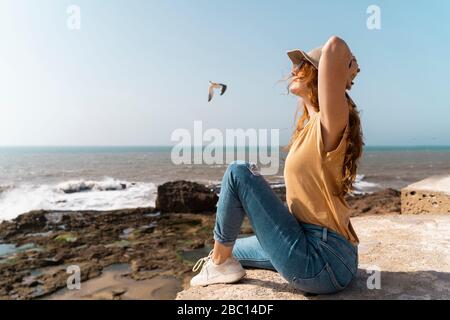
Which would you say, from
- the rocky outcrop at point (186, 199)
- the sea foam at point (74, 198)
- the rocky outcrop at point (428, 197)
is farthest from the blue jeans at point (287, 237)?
the sea foam at point (74, 198)

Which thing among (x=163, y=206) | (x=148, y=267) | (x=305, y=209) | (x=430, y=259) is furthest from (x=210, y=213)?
(x=305, y=209)

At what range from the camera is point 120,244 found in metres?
8.55

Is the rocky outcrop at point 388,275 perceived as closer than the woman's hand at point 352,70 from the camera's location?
No

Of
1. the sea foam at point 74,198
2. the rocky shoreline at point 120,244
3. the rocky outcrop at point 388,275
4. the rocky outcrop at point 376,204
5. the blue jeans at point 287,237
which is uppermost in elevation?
the blue jeans at point 287,237

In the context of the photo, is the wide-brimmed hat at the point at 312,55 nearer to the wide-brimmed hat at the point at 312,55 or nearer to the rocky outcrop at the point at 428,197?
the wide-brimmed hat at the point at 312,55

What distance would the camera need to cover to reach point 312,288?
2139 mm

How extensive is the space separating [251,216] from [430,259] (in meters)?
1.69

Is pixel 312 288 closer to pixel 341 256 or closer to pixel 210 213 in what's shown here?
pixel 341 256

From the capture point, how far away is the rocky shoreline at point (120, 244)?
6.34 m

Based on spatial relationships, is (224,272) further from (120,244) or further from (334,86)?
(120,244)

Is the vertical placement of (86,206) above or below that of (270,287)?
below

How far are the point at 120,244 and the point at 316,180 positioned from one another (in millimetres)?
7263

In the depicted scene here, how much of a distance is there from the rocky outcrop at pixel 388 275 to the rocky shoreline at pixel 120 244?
358cm

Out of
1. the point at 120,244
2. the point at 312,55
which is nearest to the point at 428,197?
the point at 312,55
